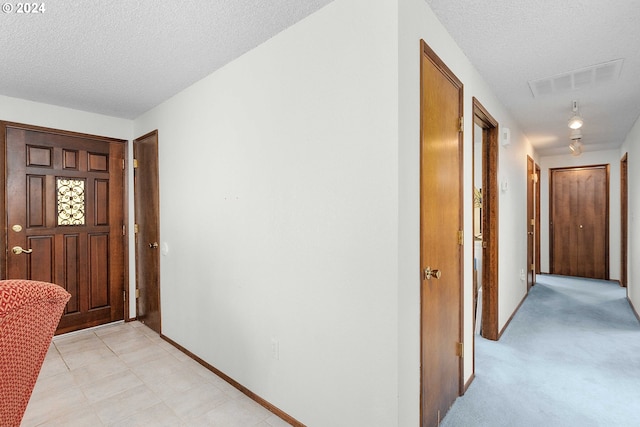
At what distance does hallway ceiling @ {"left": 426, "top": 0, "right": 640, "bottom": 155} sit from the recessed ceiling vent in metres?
0.01

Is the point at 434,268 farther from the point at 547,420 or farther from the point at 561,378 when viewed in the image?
the point at 561,378

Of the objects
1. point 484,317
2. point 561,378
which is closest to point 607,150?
point 484,317

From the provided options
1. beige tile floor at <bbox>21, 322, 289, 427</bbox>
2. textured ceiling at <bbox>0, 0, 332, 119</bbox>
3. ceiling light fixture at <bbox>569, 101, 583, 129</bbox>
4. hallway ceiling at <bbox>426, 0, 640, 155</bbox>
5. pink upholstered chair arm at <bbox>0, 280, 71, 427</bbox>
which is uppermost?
textured ceiling at <bbox>0, 0, 332, 119</bbox>

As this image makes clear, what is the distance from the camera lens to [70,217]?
3332 millimetres

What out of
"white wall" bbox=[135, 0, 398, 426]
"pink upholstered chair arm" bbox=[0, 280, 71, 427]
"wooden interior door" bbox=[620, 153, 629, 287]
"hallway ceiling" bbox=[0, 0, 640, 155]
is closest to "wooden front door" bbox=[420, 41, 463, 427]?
"white wall" bbox=[135, 0, 398, 426]

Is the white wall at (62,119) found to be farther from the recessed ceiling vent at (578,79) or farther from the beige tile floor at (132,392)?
the recessed ceiling vent at (578,79)

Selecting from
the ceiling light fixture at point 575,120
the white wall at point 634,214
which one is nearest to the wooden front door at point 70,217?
the ceiling light fixture at point 575,120

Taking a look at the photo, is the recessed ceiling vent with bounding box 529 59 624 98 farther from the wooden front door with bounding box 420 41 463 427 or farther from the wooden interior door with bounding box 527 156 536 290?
the wooden interior door with bounding box 527 156 536 290

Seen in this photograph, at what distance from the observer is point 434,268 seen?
178cm

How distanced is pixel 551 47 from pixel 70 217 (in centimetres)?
444

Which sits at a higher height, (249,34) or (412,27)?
(249,34)

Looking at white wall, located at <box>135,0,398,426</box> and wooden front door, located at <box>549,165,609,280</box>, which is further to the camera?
wooden front door, located at <box>549,165,609,280</box>

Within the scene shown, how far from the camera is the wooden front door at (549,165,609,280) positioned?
5797mm

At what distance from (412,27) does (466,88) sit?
36.8 inches
